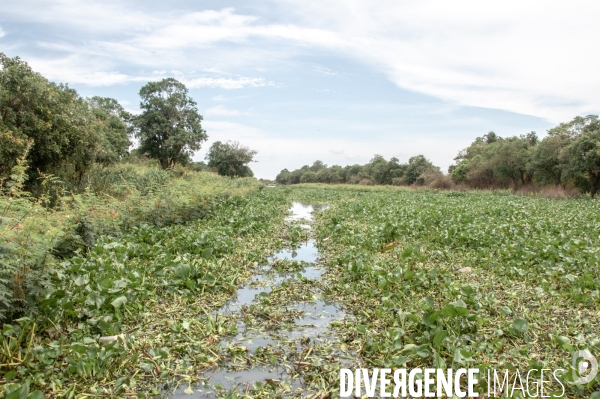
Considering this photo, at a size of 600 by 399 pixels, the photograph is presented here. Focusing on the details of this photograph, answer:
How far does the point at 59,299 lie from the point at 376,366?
3.83m

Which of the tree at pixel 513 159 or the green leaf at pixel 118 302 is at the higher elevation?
the tree at pixel 513 159

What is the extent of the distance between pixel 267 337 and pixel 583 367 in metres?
3.17

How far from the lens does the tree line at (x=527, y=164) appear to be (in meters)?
28.0

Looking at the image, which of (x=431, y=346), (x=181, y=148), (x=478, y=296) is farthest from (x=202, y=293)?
(x=181, y=148)

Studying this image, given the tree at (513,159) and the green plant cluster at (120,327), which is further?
the tree at (513,159)

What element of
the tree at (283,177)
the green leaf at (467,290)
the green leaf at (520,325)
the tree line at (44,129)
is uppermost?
the tree at (283,177)

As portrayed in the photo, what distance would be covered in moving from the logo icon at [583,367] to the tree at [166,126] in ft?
134

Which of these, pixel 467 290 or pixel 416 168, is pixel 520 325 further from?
pixel 416 168

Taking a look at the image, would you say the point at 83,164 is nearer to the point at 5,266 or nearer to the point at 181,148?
the point at 5,266

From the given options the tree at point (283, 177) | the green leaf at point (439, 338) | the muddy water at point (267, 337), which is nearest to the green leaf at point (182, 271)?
the muddy water at point (267, 337)

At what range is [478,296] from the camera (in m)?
5.14

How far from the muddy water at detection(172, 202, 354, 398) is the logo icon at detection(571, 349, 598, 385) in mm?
2106

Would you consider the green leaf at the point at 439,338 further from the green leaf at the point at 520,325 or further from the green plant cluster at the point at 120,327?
the green plant cluster at the point at 120,327

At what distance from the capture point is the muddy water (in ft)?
11.5
